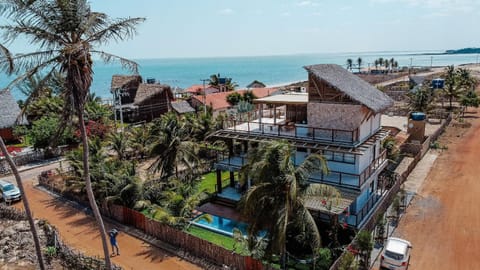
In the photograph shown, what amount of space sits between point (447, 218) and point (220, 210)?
14.2 m

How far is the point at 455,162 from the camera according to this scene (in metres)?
32.5

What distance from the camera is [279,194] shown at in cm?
1362

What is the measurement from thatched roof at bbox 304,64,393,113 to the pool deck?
9.99 m

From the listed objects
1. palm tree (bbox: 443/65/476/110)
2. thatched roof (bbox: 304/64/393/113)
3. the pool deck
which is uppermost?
thatched roof (bbox: 304/64/393/113)

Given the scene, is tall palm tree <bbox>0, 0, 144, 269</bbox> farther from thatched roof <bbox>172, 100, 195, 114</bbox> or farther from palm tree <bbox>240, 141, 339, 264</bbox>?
thatched roof <bbox>172, 100, 195, 114</bbox>

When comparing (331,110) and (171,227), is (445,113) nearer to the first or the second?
(331,110)

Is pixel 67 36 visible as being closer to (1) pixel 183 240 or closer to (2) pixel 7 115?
(1) pixel 183 240

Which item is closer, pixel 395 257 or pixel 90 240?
pixel 395 257

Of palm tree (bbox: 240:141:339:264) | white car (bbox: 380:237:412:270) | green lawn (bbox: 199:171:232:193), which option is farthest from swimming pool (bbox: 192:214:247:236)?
white car (bbox: 380:237:412:270)

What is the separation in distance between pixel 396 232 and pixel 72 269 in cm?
1734

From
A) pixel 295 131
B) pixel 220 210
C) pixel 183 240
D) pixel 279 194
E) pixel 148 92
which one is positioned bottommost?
pixel 220 210

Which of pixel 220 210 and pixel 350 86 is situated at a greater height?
pixel 350 86

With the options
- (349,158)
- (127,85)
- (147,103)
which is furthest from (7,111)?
(349,158)

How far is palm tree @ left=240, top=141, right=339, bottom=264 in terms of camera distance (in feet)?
43.7
